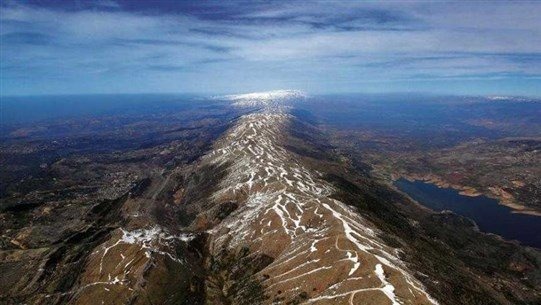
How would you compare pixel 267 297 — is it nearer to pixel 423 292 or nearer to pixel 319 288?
pixel 319 288

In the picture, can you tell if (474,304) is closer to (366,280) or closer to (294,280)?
(366,280)

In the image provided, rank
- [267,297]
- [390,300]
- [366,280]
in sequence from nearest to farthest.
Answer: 1. [390,300]
2. [366,280]
3. [267,297]

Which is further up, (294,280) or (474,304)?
(294,280)

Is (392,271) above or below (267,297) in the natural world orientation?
above

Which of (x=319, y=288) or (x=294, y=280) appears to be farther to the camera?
(x=294, y=280)

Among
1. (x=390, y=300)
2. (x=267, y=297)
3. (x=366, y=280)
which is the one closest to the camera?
(x=390, y=300)

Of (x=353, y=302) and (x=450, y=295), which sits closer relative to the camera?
(x=353, y=302)

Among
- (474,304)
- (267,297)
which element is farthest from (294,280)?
(474,304)

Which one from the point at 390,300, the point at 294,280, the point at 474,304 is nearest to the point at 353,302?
the point at 390,300

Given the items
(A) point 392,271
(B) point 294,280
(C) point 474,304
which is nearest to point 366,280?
(A) point 392,271
